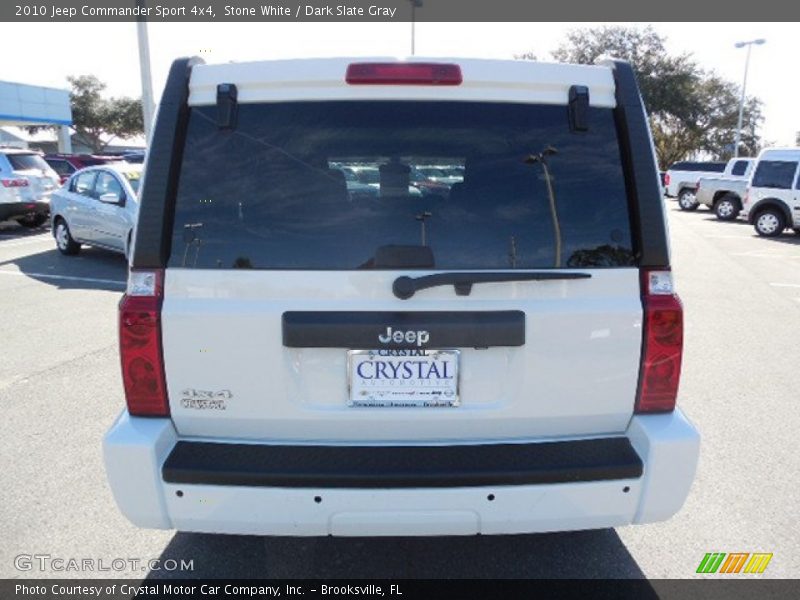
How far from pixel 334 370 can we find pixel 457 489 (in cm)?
63

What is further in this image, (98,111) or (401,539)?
(98,111)

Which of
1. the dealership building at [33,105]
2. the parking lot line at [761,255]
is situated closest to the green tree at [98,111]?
the dealership building at [33,105]

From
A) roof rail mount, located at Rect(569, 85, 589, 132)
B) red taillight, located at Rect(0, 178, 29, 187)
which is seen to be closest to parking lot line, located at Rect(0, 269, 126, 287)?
red taillight, located at Rect(0, 178, 29, 187)

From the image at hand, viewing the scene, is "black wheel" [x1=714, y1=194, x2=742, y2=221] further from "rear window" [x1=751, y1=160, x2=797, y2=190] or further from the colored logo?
the colored logo

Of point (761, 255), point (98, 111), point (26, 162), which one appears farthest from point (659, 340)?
point (98, 111)

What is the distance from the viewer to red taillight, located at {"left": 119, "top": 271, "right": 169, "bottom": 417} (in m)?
2.19

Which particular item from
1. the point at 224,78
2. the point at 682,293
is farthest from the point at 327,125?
the point at 682,293

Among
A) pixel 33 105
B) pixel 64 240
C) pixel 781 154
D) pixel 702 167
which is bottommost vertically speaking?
pixel 64 240

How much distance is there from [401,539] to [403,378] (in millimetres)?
1182

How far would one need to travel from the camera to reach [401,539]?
9.73 ft

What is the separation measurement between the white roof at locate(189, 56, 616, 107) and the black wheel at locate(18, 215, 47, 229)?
15.9m

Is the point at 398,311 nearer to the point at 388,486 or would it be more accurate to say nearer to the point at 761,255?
the point at 388,486

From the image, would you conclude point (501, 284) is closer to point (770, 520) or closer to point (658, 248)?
point (658, 248)

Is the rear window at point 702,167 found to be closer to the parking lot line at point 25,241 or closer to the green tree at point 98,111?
the parking lot line at point 25,241
